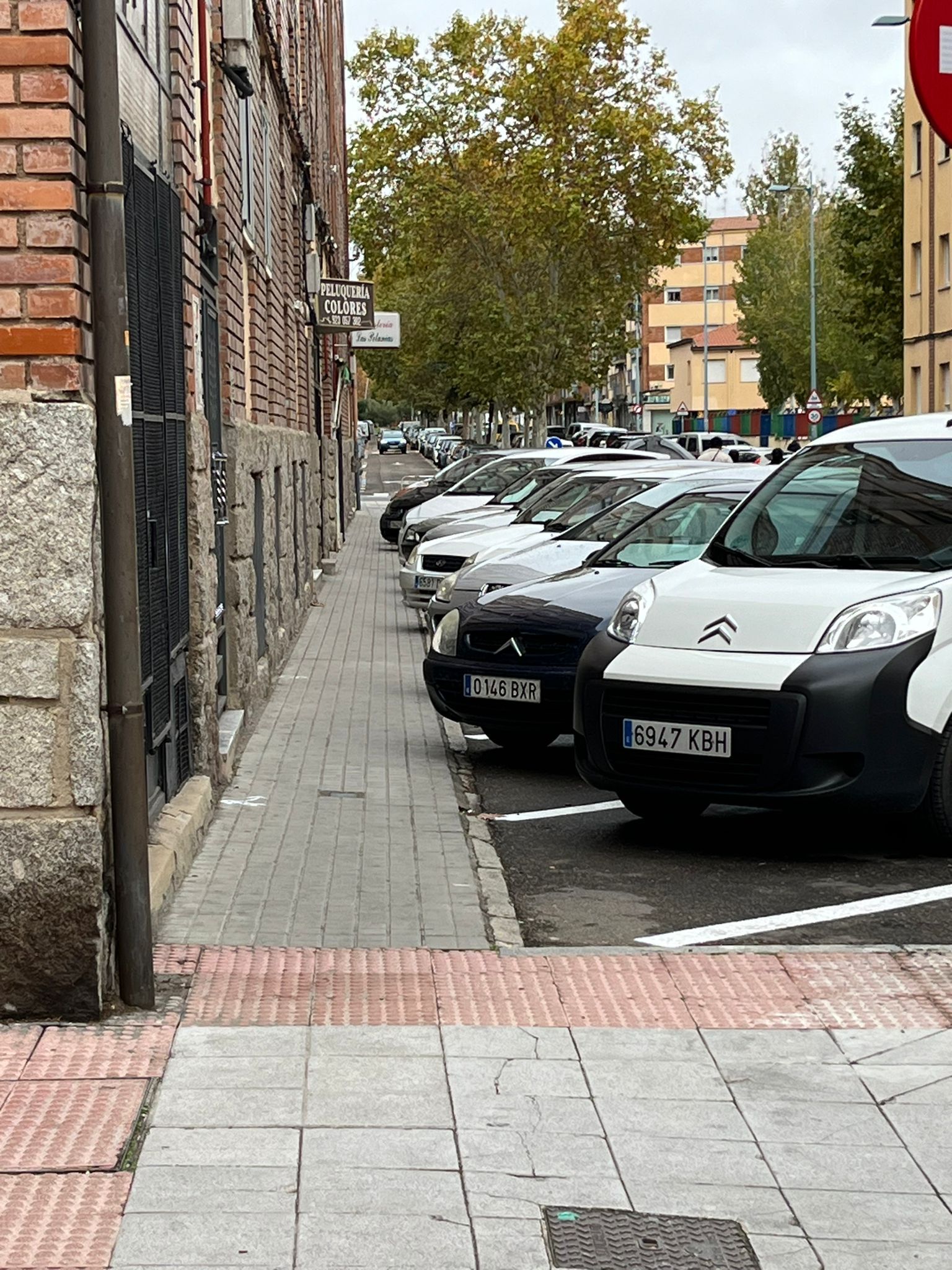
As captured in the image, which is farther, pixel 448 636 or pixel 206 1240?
pixel 448 636

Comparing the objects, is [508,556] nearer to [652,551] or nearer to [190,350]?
[652,551]

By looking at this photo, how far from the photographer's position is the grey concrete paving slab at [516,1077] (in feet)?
15.5

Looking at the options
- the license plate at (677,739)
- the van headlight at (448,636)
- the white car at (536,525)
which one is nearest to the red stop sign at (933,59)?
the license plate at (677,739)

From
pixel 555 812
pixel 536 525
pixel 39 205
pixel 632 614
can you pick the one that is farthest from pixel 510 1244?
pixel 536 525

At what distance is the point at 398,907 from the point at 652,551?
4641mm

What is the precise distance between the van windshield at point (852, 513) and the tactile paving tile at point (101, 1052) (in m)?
4.02

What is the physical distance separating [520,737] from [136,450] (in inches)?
175

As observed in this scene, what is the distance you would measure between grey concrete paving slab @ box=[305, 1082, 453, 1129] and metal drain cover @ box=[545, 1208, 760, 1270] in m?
0.59

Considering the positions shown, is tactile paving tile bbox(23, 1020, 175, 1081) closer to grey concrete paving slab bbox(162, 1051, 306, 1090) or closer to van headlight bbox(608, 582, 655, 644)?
grey concrete paving slab bbox(162, 1051, 306, 1090)

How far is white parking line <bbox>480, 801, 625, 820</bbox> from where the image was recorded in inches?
355

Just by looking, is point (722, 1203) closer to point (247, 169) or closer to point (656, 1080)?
point (656, 1080)

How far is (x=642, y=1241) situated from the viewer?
12.6ft

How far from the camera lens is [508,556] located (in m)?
13.1

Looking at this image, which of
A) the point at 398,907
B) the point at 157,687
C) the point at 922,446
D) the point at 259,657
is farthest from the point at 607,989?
the point at 259,657
